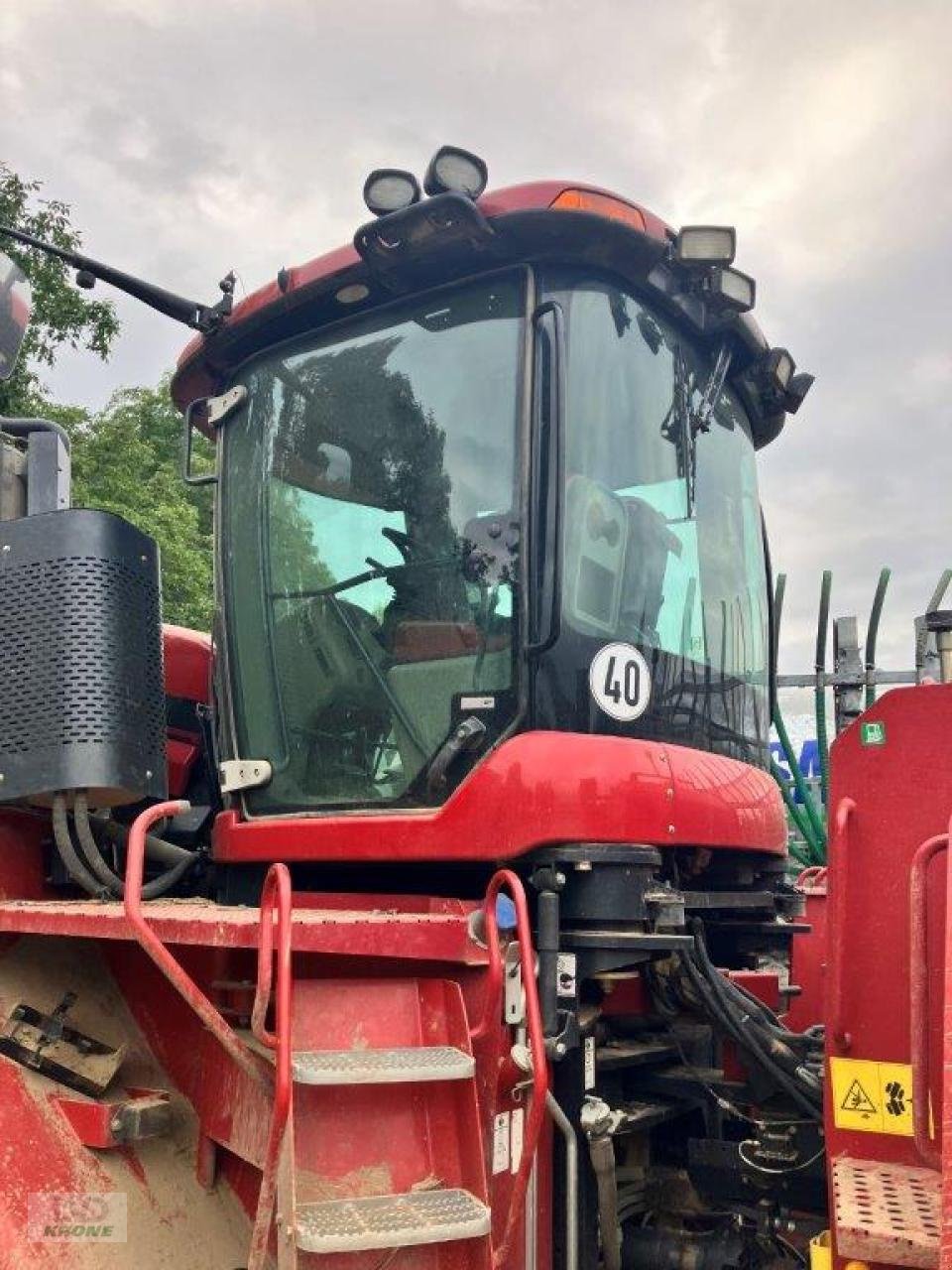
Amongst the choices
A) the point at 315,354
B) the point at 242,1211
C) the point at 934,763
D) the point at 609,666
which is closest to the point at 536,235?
the point at 315,354

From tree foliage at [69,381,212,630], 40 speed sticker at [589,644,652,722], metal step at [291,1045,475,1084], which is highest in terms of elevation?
tree foliage at [69,381,212,630]

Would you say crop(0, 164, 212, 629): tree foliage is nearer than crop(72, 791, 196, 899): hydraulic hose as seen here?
No

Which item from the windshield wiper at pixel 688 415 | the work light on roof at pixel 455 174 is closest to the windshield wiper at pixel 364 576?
the windshield wiper at pixel 688 415

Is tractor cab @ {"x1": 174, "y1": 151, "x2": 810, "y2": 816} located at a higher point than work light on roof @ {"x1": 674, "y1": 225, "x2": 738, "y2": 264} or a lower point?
lower

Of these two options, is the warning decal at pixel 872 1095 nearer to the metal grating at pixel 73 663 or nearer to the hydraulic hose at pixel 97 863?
the hydraulic hose at pixel 97 863

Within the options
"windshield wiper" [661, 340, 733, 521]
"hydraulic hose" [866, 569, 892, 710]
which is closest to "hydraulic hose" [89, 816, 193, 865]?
"windshield wiper" [661, 340, 733, 521]

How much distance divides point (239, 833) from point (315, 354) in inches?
56.8

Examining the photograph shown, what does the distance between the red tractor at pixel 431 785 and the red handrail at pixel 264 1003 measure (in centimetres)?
2

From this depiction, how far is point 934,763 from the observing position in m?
2.35

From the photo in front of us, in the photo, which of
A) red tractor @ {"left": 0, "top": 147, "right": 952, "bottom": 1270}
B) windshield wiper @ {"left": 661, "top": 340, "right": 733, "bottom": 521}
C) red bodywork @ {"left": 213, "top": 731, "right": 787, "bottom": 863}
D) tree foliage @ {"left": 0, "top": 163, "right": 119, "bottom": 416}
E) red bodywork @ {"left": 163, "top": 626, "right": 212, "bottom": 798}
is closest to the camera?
red tractor @ {"left": 0, "top": 147, "right": 952, "bottom": 1270}

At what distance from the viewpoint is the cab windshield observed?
9.39 ft

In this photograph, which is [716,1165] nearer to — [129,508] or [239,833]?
[239,833]

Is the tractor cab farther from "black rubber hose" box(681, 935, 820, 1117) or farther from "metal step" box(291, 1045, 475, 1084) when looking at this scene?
"metal step" box(291, 1045, 475, 1084)

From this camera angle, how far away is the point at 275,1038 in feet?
6.17
